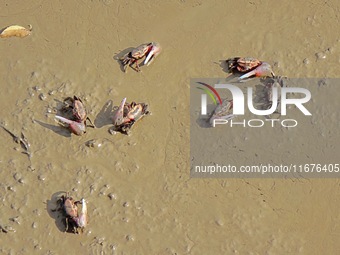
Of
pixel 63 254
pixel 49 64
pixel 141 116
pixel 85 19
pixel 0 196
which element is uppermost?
pixel 85 19

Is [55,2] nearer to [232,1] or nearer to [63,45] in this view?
[63,45]

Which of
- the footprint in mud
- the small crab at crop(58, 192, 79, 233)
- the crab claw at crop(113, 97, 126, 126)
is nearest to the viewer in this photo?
the small crab at crop(58, 192, 79, 233)

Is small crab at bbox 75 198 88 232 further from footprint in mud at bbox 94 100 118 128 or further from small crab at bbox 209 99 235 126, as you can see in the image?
small crab at bbox 209 99 235 126

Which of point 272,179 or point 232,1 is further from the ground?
point 232,1

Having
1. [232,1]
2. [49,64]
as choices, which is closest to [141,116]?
[49,64]

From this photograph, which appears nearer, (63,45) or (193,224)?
(193,224)

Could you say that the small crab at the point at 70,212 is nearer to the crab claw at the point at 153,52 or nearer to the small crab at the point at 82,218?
the small crab at the point at 82,218

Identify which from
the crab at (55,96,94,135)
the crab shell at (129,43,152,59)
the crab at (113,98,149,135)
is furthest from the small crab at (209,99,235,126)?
the crab at (55,96,94,135)

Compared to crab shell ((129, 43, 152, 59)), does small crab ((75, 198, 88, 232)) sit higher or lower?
lower
